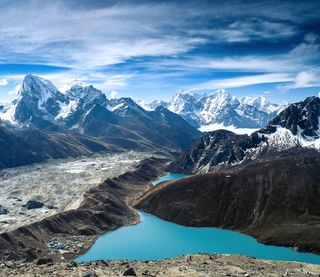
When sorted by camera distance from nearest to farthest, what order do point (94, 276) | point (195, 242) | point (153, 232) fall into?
1. point (94, 276)
2. point (195, 242)
3. point (153, 232)

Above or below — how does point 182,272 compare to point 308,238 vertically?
above

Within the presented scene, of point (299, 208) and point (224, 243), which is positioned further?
point (299, 208)

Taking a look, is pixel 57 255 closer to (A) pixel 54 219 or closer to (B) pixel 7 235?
(B) pixel 7 235

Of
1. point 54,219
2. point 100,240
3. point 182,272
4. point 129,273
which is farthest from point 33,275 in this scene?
point 54,219

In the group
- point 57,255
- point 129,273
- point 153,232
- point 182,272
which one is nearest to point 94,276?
point 129,273

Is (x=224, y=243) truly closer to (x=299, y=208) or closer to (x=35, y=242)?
(x=299, y=208)

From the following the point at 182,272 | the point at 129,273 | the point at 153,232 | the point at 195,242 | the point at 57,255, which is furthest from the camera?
the point at 153,232
